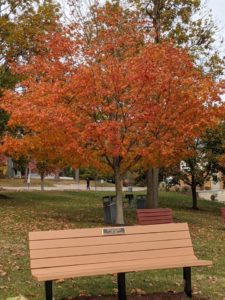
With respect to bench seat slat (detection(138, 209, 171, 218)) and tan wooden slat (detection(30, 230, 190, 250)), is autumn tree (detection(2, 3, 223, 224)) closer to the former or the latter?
bench seat slat (detection(138, 209, 171, 218))

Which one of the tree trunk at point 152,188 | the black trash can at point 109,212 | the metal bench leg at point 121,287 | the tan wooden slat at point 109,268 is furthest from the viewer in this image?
the tree trunk at point 152,188

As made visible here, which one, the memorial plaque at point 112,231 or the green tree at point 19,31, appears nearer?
the memorial plaque at point 112,231

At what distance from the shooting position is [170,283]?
7.70 meters

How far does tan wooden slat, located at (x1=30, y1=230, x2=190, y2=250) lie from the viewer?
636 centimetres

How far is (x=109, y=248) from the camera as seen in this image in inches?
266

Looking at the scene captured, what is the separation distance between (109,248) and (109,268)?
0.43 metres

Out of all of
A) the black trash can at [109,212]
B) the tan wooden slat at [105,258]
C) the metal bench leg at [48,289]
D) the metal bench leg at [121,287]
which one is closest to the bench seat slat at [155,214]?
the black trash can at [109,212]

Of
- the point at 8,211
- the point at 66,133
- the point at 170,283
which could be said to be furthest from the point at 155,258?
the point at 8,211

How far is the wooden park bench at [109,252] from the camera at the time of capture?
6.24m

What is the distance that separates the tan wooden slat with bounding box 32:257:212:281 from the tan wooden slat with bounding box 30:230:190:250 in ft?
0.93

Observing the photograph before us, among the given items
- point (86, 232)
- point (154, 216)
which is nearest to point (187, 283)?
point (86, 232)

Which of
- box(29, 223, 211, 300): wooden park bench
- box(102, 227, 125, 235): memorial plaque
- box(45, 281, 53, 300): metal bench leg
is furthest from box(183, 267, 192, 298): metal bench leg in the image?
box(45, 281, 53, 300): metal bench leg

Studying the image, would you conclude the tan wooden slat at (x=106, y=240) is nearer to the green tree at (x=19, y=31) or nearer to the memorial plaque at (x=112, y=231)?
the memorial plaque at (x=112, y=231)

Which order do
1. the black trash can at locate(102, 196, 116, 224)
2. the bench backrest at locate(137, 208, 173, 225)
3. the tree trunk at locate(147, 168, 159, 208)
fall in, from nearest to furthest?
1. the bench backrest at locate(137, 208, 173, 225)
2. the black trash can at locate(102, 196, 116, 224)
3. the tree trunk at locate(147, 168, 159, 208)
